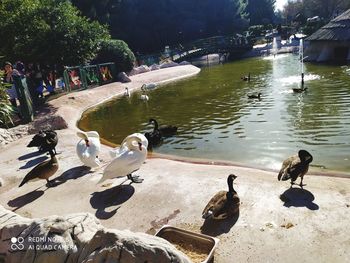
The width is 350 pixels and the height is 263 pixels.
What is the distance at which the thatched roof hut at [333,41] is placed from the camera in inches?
1282

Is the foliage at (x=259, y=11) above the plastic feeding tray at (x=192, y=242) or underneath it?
above

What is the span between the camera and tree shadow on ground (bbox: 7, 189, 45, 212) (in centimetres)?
884

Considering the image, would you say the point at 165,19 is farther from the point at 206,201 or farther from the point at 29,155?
the point at 206,201

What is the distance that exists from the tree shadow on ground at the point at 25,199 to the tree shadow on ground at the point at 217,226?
15.1ft

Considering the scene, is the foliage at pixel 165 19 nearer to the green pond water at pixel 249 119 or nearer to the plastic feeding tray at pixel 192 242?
the green pond water at pixel 249 119

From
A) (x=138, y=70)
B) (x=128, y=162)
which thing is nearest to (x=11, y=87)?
(x=128, y=162)

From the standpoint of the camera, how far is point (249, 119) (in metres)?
15.8

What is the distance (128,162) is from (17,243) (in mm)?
4018

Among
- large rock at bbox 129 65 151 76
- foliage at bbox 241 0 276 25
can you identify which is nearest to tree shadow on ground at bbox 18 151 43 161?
large rock at bbox 129 65 151 76

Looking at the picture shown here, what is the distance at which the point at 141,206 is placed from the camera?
26.4 ft

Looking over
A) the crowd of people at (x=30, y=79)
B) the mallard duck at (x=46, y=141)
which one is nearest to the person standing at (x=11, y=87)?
the crowd of people at (x=30, y=79)

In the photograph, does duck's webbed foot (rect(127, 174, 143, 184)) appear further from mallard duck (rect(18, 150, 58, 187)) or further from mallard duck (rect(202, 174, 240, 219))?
mallard duck (rect(202, 174, 240, 219))

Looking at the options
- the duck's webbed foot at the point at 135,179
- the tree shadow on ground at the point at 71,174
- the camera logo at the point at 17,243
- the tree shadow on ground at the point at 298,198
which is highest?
the camera logo at the point at 17,243

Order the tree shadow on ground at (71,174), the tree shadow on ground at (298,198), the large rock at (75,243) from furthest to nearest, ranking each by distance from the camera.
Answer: the tree shadow on ground at (71,174) → the tree shadow on ground at (298,198) → the large rock at (75,243)
